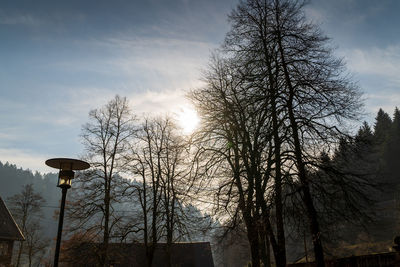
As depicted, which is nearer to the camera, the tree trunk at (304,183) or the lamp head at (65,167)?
the tree trunk at (304,183)

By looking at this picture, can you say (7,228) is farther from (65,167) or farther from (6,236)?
(65,167)

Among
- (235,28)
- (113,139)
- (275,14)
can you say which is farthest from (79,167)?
(113,139)

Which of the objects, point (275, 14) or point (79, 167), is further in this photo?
point (275, 14)

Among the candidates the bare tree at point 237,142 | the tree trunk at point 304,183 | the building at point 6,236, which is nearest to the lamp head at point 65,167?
the bare tree at point 237,142

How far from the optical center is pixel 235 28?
36.4 ft

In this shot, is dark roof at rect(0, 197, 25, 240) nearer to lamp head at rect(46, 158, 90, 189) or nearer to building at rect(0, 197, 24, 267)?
building at rect(0, 197, 24, 267)

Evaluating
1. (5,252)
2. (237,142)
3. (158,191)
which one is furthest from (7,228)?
(237,142)

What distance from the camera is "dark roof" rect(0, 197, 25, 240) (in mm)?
24781

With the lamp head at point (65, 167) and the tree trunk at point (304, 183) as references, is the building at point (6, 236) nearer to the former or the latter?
the lamp head at point (65, 167)

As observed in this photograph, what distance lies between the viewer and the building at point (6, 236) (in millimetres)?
23781

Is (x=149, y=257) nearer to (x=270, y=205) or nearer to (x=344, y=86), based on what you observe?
(x=270, y=205)

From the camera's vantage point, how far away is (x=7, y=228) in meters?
25.7

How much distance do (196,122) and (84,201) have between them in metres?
10.1

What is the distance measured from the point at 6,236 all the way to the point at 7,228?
1332 millimetres
